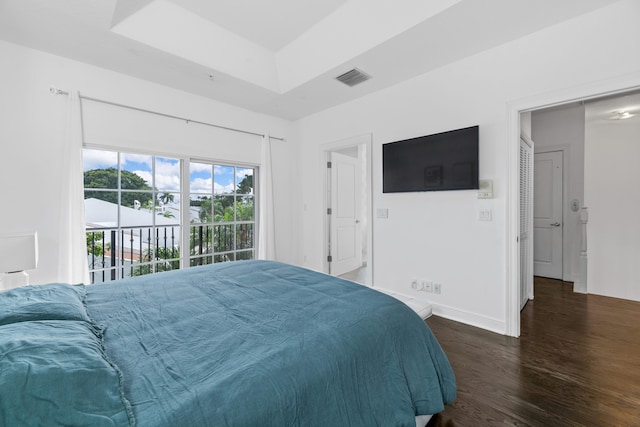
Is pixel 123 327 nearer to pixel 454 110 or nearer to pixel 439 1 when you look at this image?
pixel 439 1

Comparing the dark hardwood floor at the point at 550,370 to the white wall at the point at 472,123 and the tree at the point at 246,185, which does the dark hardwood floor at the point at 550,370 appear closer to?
the white wall at the point at 472,123

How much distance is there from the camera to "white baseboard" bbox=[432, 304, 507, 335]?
2680 mm

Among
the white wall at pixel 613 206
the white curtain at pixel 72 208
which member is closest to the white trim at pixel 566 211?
the white wall at pixel 613 206

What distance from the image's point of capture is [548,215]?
461 centimetres

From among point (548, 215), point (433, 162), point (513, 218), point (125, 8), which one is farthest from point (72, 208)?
point (548, 215)

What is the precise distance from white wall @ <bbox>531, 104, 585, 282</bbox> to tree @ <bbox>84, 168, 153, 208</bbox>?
6209mm

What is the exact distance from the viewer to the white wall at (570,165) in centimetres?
429

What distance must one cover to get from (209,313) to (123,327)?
1.18 feet

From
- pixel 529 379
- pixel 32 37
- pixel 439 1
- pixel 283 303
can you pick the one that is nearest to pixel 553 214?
pixel 529 379

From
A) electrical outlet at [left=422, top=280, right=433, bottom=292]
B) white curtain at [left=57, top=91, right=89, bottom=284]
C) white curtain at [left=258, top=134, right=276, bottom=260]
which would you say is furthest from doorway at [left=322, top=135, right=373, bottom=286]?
white curtain at [left=57, top=91, right=89, bottom=284]

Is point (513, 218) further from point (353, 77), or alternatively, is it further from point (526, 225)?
point (353, 77)

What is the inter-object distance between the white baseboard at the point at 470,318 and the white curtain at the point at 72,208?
3.78 m

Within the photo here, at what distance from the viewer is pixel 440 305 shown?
10.2ft

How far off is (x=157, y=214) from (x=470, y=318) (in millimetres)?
3881
